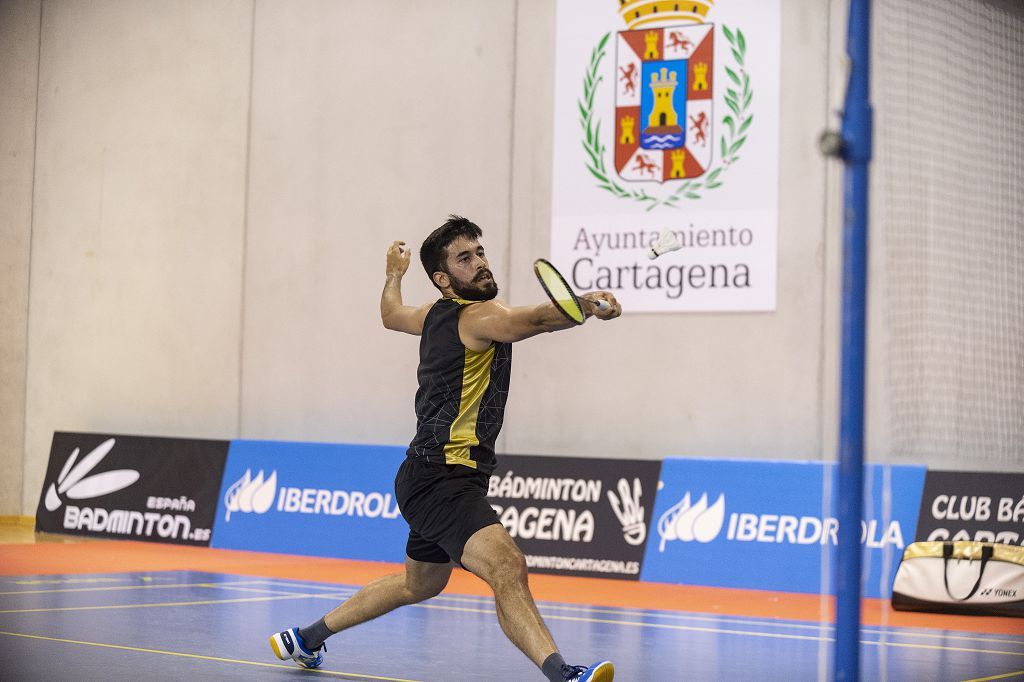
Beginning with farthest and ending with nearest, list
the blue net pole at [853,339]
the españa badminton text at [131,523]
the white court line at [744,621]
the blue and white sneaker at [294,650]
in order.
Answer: the españa badminton text at [131,523] < the white court line at [744,621] < the blue and white sneaker at [294,650] < the blue net pole at [853,339]

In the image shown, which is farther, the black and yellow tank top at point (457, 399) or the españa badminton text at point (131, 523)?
the españa badminton text at point (131, 523)

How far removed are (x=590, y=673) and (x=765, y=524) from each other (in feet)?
20.4

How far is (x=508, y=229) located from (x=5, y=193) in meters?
7.75

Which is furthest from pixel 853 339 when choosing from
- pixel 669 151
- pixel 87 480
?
pixel 87 480

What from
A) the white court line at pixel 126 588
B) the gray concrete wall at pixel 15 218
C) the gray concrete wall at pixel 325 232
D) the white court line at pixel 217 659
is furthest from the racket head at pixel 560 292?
the gray concrete wall at pixel 15 218

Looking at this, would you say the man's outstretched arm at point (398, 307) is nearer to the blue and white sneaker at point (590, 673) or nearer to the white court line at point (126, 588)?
the blue and white sneaker at point (590, 673)

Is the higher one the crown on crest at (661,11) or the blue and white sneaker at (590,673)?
the crown on crest at (661,11)

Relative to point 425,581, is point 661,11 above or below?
above

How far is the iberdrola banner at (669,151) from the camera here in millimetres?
12633

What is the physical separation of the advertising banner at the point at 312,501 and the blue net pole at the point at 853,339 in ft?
29.2

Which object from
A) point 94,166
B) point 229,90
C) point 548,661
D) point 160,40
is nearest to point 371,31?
point 229,90

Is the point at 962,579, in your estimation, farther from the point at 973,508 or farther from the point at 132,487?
the point at 132,487

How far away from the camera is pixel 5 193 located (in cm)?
1773

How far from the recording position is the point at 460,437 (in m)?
5.98
